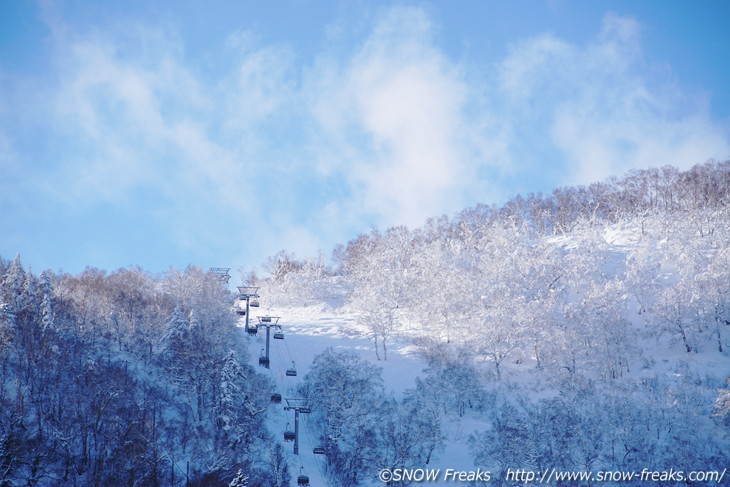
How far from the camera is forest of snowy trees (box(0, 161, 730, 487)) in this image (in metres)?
43.9

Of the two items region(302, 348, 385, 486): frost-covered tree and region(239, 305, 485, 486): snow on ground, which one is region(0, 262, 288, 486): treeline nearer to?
region(239, 305, 485, 486): snow on ground

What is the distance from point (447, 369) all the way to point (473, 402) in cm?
485

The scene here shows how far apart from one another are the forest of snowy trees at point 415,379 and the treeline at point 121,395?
190 mm

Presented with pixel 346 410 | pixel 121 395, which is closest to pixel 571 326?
pixel 346 410

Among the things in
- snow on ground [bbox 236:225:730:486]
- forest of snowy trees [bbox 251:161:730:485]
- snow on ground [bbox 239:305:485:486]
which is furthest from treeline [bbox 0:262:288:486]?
forest of snowy trees [bbox 251:161:730:485]

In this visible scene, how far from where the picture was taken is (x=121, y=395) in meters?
46.5

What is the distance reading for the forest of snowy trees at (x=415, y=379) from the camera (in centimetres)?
4394

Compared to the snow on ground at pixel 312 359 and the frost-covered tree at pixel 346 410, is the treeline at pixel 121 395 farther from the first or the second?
the frost-covered tree at pixel 346 410

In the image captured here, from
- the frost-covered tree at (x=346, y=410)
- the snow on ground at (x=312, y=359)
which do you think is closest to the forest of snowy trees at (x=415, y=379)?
the frost-covered tree at (x=346, y=410)

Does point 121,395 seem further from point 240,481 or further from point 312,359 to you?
point 312,359

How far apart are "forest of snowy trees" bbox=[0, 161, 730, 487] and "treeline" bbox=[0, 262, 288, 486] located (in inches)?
7.5

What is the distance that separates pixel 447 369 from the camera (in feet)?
210

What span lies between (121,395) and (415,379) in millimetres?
32227

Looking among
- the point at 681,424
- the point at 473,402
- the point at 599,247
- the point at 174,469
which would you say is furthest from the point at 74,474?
the point at 599,247
